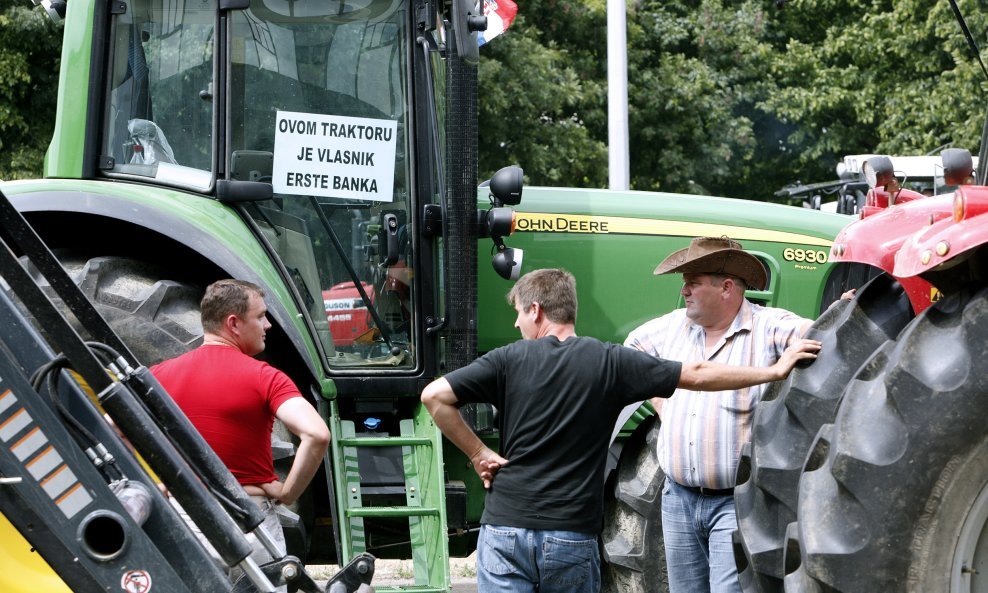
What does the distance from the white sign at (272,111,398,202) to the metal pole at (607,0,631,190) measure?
5.91 metres

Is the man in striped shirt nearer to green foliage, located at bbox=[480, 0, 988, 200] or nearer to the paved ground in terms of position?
the paved ground

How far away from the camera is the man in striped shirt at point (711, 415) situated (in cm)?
425

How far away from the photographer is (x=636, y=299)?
6137 millimetres

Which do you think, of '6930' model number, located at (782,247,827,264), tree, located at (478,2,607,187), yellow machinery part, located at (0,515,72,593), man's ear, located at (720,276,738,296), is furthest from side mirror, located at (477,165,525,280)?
tree, located at (478,2,607,187)

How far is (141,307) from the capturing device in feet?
15.5

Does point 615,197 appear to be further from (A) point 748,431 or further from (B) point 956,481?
(B) point 956,481

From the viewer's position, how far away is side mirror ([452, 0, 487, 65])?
5.10 metres

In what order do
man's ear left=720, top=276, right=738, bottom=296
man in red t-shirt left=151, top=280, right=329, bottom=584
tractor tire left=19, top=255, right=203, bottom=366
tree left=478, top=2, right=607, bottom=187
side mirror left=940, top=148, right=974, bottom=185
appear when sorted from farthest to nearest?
tree left=478, top=2, right=607, bottom=187, side mirror left=940, top=148, right=974, bottom=185, tractor tire left=19, top=255, right=203, bottom=366, man's ear left=720, top=276, right=738, bottom=296, man in red t-shirt left=151, top=280, right=329, bottom=584

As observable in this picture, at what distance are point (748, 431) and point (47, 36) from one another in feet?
29.7

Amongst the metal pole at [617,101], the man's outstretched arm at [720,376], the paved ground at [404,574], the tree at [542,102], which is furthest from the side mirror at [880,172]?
the tree at [542,102]

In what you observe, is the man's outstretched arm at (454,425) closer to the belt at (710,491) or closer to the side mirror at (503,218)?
the belt at (710,491)

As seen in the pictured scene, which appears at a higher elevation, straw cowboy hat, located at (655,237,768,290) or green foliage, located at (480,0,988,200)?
green foliage, located at (480,0,988,200)

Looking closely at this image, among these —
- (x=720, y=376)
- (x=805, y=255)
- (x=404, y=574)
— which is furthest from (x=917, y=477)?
(x=404, y=574)

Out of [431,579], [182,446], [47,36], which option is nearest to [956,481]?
[182,446]
